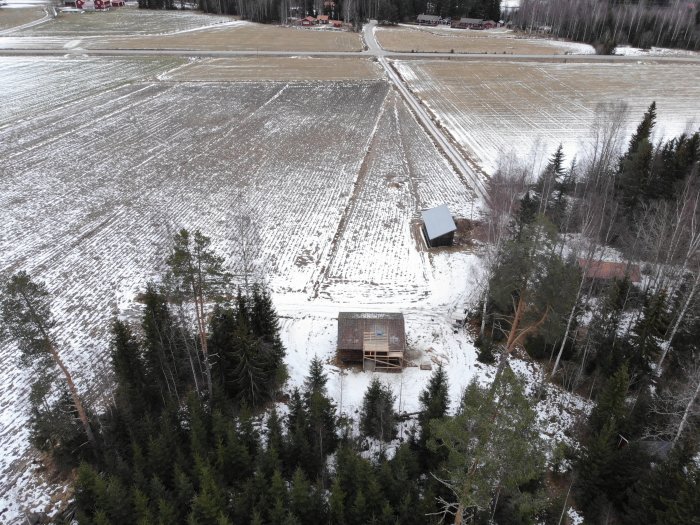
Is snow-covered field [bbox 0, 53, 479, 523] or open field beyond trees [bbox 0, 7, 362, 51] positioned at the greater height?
open field beyond trees [bbox 0, 7, 362, 51]

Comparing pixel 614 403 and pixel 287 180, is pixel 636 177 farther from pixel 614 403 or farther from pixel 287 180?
pixel 287 180

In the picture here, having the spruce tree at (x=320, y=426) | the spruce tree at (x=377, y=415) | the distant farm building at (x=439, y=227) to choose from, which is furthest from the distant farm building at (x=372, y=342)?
the distant farm building at (x=439, y=227)

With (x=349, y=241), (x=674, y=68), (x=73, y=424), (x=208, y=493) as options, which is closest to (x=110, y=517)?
(x=208, y=493)

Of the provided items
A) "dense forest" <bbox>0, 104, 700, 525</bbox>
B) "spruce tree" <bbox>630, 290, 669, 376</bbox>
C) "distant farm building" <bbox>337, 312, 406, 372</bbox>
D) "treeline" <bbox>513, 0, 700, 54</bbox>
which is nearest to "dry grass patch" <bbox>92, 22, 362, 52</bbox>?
"treeline" <bbox>513, 0, 700, 54</bbox>

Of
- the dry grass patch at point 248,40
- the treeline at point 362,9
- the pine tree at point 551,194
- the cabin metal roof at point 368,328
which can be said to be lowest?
the cabin metal roof at point 368,328

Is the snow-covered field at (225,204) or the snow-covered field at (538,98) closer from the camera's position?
the snow-covered field at (225,204)

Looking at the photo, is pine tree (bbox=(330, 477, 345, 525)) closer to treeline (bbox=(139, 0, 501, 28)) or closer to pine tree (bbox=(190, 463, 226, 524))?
pine tree (bbox=(190, 463, 226, 524))

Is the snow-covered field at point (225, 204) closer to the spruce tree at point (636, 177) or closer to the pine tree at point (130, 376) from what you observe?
the pine tree at point (130, 376)
